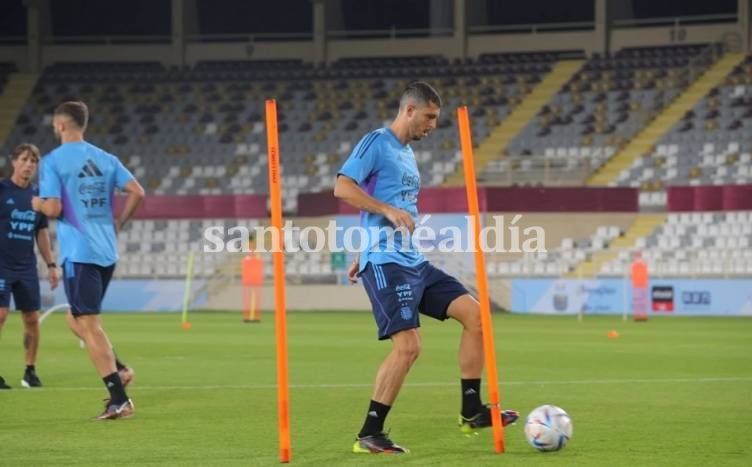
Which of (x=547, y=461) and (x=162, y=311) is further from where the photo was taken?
(x=162, y=311)

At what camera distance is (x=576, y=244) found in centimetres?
3931

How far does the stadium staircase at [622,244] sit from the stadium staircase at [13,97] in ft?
69.1

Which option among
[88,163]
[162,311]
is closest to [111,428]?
[88,163]

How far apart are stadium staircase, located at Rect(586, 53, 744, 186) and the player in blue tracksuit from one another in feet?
95.7

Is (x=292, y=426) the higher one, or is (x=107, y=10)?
(x=107, y=10)

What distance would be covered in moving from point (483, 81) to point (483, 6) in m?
3.48

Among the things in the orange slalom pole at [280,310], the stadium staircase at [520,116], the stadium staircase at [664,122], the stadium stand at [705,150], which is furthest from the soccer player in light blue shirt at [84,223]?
the stadium staircase at [520,116]

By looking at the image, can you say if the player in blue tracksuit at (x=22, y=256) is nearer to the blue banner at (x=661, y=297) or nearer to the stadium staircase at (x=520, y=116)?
the blue banner at (x=661, y=297)

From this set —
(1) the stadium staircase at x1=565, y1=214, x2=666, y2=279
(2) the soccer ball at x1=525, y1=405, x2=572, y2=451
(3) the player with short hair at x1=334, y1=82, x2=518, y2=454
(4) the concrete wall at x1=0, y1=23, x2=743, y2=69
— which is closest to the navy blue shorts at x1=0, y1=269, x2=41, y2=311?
(3) the player with short hair at x1=334, y1=82, x2=518, y2=454

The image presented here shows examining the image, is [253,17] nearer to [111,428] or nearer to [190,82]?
[190,82]

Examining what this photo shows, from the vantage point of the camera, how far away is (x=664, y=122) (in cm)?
4325

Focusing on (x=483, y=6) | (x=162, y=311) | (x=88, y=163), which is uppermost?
(x=483, y=6)

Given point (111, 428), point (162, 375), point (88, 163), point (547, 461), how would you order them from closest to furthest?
point (547, 461), point (111, 428), point (88, 163), point (162, 375)

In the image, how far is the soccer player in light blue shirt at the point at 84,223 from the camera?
10.2 metres
